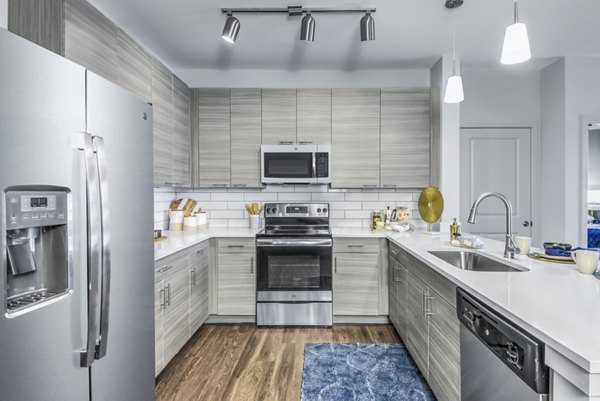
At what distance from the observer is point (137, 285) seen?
140cm

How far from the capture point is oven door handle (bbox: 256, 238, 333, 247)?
10.0ft

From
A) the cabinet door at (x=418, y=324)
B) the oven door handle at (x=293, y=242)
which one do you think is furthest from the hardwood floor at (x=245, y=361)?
the oven door handle at (x=293, y=242)

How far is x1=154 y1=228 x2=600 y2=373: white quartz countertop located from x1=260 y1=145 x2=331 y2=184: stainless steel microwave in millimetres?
1478

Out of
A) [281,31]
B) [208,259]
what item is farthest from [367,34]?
[208,259]

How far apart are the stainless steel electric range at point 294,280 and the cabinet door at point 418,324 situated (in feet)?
2.71

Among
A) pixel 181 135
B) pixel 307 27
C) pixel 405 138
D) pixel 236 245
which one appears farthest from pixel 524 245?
pixel 181 135

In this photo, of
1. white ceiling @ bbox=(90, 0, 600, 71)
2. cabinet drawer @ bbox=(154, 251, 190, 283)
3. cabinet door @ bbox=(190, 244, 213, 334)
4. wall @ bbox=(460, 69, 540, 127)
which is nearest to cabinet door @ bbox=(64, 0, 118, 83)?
white ceiling @ bbox=(90, 0, 600, 71)

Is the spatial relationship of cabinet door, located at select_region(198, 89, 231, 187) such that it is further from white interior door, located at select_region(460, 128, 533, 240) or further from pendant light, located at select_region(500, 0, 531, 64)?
white interior door, located at select_region(460, 128, 533, 240)

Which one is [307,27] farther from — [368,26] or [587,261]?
[587,261]

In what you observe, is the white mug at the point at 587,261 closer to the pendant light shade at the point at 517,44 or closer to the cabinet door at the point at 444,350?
the cabinet door at the point at 444,350

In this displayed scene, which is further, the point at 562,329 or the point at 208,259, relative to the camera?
the point at 208,259

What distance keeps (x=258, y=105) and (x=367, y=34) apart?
1405mm

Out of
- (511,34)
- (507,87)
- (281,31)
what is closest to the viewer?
(511,34)

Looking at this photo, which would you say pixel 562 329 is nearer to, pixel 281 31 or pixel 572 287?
pixel 572 287
